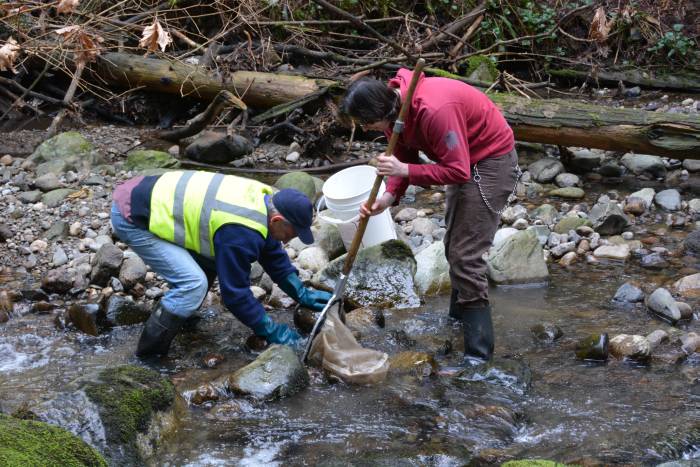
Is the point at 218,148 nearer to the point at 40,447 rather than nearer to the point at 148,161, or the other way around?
the point at 148,161

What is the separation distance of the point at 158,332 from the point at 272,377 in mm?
810

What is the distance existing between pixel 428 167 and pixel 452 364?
4.06 ft

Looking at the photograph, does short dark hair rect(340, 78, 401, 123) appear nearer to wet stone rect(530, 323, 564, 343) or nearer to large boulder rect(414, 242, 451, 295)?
wet stone rect(530, 323, 564, 343)

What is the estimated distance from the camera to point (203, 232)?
13.6 feet

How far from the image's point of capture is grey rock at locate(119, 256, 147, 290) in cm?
552

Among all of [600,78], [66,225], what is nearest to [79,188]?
[66,225]

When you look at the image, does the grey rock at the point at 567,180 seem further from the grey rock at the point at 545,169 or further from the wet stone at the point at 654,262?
the wet stone at the point at 654,262

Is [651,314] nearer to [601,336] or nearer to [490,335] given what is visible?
[601,336]

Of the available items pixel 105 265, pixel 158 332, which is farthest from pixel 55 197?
pixel 158 332

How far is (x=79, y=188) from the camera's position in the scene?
7277 mm

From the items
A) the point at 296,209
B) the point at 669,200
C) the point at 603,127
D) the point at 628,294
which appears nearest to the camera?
the point at 296,209

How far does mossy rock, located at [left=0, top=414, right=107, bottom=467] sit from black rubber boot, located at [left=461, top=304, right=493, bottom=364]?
2107 millimetres

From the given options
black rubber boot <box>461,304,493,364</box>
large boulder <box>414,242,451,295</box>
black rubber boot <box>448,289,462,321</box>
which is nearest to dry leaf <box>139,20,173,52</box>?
large boulder <box>414,242,451,295</box>

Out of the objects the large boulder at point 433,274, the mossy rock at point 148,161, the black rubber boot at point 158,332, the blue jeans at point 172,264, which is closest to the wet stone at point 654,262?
the large boulder at point 433,274
